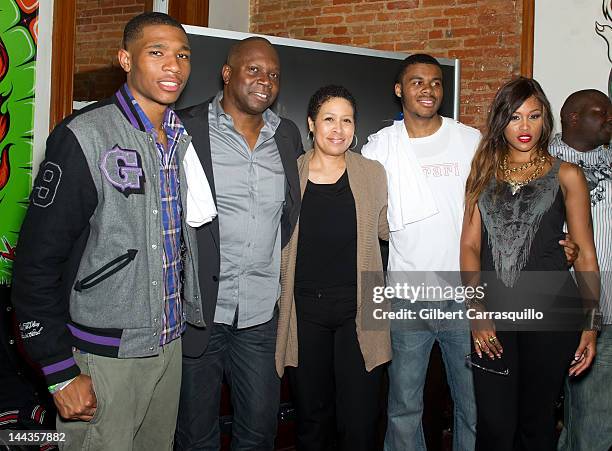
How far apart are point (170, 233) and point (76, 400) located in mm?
523

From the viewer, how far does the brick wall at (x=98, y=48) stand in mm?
6211

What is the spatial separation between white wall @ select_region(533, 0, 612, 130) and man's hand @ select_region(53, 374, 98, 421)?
351 centimetres

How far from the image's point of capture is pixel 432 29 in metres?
5.18

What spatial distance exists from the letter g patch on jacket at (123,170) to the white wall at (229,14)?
3.67m

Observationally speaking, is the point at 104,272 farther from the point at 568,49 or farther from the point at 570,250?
the point at 568,49

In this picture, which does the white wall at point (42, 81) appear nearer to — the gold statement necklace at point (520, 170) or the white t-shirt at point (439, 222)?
the white t-shirt at point (439, 222)

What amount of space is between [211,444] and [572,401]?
158 cm

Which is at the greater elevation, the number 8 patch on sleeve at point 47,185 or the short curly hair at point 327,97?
the short curly hair at point 327,97

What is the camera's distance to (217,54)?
144 inches

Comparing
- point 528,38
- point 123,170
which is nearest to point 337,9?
point 528,38

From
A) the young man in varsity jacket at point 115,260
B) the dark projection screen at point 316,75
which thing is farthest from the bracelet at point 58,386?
the dark projection screen at point 316,75

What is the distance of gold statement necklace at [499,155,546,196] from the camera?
8.20 ft

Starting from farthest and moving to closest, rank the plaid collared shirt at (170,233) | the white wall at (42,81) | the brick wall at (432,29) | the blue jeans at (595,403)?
the brick wall at (432,29) < the white wall at (42,81) < the blue jeans at (595,403) < the plaid collared shirt at (170,233)

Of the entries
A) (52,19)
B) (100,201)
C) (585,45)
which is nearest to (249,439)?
(100,201)
